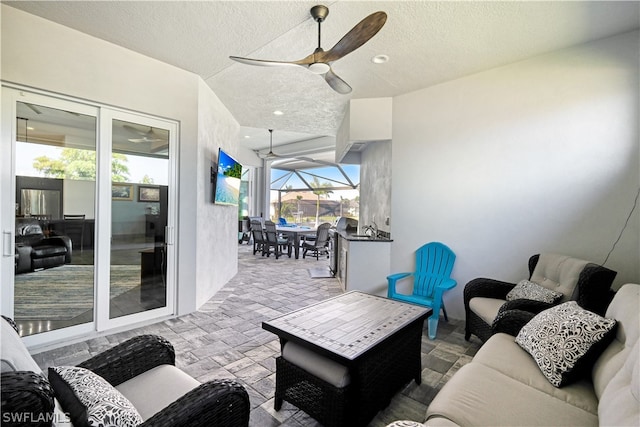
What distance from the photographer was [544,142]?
9.56 ft

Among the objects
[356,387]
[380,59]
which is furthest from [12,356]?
[380,59]

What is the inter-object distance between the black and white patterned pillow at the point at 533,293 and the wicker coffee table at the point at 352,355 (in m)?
1.07

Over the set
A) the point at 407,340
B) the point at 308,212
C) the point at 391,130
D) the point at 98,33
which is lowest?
the point at 407,340

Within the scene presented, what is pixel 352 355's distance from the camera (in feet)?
4.99

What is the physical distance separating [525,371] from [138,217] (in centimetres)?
370

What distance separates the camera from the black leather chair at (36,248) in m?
2.50

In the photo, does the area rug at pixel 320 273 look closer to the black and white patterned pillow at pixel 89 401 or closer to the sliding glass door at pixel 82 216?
the sliding glass door at pixel 82 216

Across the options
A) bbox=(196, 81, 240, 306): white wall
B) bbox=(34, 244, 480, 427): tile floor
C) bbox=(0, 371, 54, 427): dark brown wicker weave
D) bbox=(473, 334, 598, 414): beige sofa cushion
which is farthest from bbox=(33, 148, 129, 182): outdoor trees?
bbox=(473, 334, 598, 414): beige sofa cushion

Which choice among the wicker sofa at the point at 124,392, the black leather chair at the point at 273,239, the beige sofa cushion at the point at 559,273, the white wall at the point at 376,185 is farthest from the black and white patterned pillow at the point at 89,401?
the black leather chair at the point at 273,239

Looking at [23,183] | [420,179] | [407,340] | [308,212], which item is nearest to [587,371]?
[407,340]

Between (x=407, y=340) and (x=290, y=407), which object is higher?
(x=407, y=340)

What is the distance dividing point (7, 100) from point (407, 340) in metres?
3.75

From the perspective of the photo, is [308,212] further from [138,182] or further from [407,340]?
[407,340]

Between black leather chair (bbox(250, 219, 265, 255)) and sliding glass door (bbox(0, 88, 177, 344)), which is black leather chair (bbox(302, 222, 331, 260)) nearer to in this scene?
black leather chair (bbox(250, 219, 265, 255))
